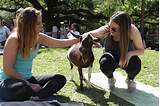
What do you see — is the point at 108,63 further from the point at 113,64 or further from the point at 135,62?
the point at 135,62

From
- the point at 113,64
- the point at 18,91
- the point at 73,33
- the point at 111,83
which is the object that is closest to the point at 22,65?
the point at 18,91

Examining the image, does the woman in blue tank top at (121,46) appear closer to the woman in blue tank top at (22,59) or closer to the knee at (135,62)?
the knee at (135,62)

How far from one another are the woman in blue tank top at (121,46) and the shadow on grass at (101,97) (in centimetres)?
30

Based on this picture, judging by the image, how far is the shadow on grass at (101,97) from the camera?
5.36 metres

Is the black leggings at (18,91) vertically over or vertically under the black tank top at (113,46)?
under

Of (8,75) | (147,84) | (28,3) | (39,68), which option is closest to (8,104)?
(8,75)

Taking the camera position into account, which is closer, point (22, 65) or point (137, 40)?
point (22, 65)

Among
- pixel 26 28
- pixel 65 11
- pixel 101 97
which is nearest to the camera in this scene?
pixel 26 28

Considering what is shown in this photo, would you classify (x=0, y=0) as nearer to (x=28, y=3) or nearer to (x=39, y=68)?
(x=28, y=3)

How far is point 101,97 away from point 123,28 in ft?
3.31

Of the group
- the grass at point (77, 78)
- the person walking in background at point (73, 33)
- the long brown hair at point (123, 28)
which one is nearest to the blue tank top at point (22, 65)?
the grass at point (77, 78)

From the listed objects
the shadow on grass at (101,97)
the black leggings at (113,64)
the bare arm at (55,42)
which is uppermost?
the bare arm at (55,42)

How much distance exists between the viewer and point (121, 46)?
5.58m

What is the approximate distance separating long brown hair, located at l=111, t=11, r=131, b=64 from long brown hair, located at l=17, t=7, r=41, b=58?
120cm
